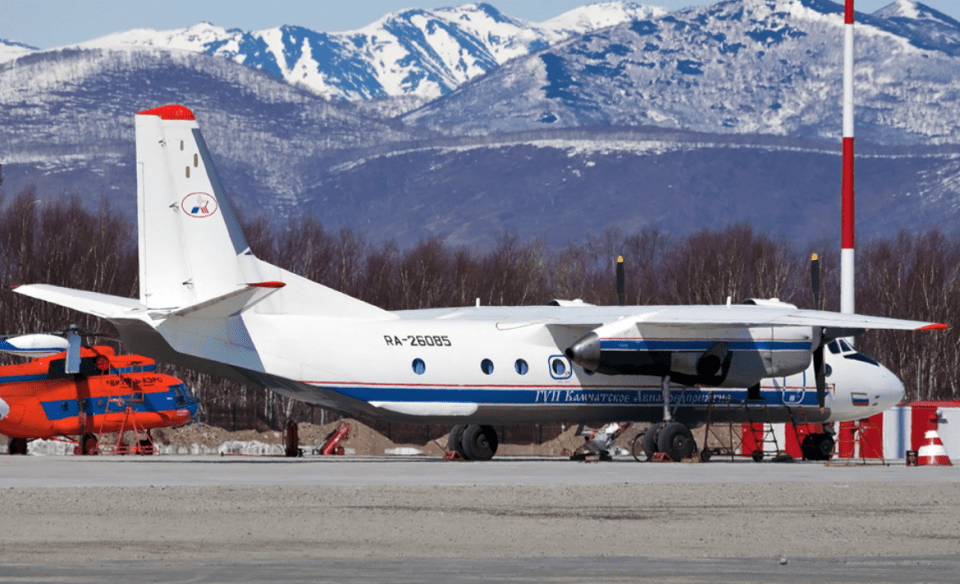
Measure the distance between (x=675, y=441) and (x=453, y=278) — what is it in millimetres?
71695

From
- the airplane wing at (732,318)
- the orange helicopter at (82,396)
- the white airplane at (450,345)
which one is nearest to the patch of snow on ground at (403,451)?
the orange helicopter at (82,396)

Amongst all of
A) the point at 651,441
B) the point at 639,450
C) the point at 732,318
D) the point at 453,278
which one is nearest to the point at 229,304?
the point at 651,441

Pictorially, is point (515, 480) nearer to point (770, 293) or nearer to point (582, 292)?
point (770, 293)

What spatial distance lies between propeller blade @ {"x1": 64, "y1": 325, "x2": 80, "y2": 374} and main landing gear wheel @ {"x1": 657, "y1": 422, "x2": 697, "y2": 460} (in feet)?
50.8

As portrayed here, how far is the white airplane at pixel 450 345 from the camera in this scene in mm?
33438

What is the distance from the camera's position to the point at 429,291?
9869 cm

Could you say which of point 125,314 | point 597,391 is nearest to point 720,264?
point 597,391

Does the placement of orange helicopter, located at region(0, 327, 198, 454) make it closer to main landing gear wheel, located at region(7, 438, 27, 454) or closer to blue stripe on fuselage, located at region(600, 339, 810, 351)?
main landing gear wheel, located at region(7, 438, 27, 454)

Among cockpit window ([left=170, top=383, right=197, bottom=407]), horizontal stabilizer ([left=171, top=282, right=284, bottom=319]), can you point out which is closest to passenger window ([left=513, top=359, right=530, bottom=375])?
horizontal stabilizer ([left=171, top=282, right=284, bottom=319])

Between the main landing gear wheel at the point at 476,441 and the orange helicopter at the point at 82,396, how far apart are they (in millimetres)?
10600

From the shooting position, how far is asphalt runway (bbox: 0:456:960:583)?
16625 millimetres

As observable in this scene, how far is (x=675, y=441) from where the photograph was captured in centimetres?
3706

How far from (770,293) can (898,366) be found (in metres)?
15.4

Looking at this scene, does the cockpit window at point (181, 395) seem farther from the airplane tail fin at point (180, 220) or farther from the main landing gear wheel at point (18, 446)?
the airplane tail fin at point (180, 220)
